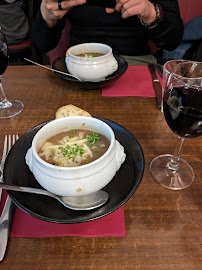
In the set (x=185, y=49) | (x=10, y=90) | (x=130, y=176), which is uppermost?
(x=130, y=176)

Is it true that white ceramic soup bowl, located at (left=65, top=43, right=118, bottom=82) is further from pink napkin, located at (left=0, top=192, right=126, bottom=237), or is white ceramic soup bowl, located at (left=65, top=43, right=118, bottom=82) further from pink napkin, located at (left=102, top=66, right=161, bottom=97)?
pink napkin, located at (left=0, top=192, right=126, bottom=237)

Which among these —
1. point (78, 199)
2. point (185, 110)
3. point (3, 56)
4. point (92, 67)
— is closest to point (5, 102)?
point (3, 56)

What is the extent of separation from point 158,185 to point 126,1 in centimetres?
113

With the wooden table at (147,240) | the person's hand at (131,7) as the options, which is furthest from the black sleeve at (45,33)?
the wooden table at (147,240)

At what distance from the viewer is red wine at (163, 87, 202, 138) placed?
25.7 inches

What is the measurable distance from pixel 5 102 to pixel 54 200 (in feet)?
2.35

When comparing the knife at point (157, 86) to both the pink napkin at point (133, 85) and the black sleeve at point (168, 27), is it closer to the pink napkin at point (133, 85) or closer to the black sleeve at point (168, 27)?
the pink napkin at point (133, 85)

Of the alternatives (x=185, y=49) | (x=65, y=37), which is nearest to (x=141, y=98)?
(x=65, y=37)

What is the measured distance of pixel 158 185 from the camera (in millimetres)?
740

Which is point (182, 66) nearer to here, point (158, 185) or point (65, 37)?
point (158, 185)

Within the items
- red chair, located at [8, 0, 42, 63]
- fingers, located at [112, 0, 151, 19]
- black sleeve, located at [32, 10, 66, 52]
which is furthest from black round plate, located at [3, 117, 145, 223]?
red chair, located at [8, 0, 42, 63]

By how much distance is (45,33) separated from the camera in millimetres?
1718

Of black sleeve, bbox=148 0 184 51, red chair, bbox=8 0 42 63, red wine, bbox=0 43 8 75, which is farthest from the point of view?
red chair, bbox=8 0 42 63

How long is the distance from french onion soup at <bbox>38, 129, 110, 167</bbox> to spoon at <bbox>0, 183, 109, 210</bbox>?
83mm
